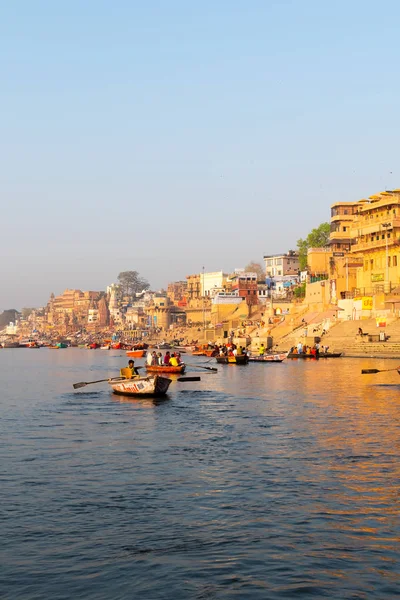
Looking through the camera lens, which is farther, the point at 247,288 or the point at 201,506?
the point at 247,288

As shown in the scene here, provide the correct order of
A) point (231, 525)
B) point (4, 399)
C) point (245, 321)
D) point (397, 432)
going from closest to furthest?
point (231, 525) < point (397, 432) < point (4, 399) < point (245, 321)

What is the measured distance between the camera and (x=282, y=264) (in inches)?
6481

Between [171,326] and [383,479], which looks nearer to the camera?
[383,479]

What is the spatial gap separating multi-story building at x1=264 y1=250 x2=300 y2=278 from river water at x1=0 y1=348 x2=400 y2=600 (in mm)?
134930

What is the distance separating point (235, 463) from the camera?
19125 millimetres

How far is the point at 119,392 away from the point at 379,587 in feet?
90.9

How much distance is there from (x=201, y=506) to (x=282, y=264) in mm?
151165

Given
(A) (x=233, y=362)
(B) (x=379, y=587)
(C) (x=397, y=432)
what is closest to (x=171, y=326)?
(A) (x=233, y=362)

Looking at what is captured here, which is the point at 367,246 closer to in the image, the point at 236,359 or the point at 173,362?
the point at 236,359

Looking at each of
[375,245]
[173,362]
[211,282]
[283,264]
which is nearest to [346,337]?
[375,245]

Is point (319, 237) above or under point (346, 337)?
above

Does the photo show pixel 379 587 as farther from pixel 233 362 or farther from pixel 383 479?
pixel 233 362

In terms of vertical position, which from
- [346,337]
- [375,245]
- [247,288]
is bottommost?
[346,337]

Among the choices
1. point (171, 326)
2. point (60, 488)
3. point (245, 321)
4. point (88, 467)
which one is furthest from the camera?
point (171, 326)
